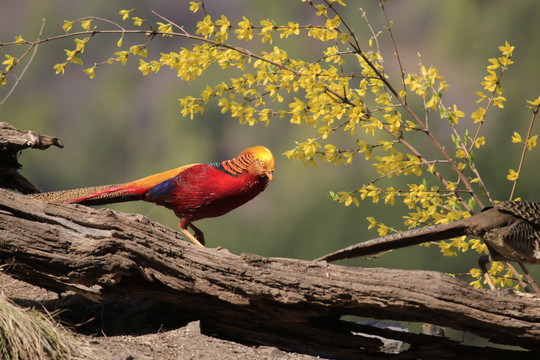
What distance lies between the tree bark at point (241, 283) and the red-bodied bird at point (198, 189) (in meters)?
0.27

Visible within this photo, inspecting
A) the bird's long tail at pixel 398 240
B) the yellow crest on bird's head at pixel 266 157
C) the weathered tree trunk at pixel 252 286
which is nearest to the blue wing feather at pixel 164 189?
the weathered tree trunk at pixel 252 286

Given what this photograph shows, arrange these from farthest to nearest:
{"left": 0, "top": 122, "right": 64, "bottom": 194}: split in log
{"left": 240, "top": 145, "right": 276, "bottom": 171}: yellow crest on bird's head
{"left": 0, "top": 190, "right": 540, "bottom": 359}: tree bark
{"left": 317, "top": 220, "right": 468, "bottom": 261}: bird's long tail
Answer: {"left": 0, "top": 122, "right": 64, "bottom": 194}: split in log < {"left": 317, "top": 220, "right": 468, "bottom": 261}: bird's long tail < {"left": 240, "top": 145, "right": 276, "bottom": 171}: yellow crest on bird's head < {"left": 0, "top": 190, "right": 540, "bottom": 359}: tree bark

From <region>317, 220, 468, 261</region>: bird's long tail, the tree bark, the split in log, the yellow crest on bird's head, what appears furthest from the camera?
the split in log

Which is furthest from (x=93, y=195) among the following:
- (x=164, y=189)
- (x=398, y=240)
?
(x=398, y=240)

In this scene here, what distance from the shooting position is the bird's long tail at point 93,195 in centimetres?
320

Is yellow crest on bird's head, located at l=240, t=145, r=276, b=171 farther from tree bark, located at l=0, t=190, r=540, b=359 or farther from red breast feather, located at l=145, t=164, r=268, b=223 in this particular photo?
tree bark, located at l=0, t=190, r=540, b=359

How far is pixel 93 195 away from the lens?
3.27 metres

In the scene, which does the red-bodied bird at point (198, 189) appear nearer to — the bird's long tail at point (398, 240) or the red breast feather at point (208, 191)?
the red breast feather at point (208, 191)

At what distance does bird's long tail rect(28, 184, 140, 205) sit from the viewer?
10.5 ft

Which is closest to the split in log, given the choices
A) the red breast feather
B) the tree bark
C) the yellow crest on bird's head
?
the tree bark

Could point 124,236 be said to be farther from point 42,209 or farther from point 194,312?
point 194,312

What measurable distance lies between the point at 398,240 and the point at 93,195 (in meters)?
1.76

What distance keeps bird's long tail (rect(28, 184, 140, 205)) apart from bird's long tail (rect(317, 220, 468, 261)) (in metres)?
1.18

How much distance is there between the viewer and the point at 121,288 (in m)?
3.05
